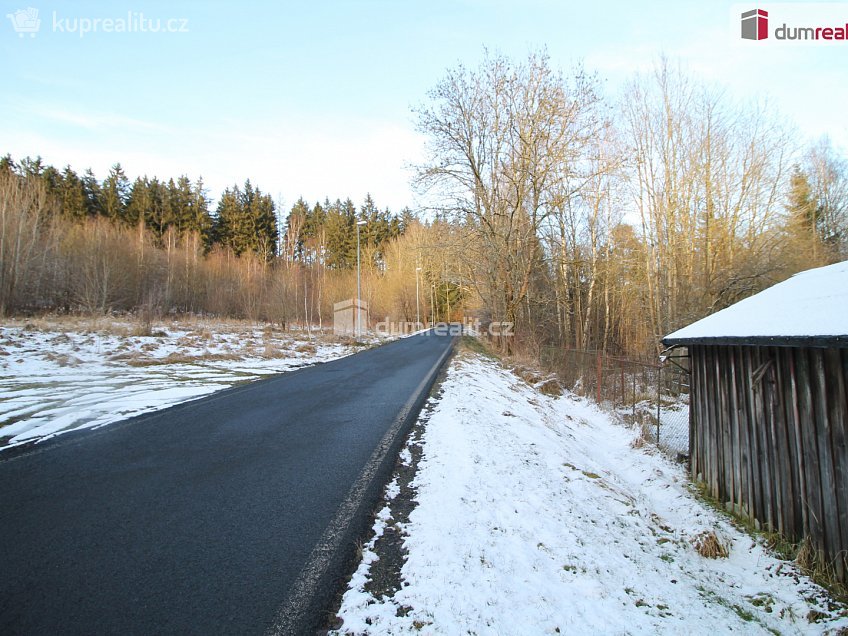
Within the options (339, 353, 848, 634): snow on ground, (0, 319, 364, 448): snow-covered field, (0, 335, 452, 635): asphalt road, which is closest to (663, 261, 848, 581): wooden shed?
(339, 353, 848, 634): snow on ground

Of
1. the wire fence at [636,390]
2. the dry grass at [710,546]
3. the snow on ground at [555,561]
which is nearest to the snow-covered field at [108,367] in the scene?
the snow on ground at [555,561]

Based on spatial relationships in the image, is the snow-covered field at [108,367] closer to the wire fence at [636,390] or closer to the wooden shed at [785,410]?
the wooden shed at [785,410]

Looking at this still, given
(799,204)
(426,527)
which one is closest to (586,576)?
(426,527)

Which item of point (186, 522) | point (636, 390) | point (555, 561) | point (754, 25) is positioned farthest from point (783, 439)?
point (754, 25)

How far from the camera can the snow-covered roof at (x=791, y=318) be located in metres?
4.11

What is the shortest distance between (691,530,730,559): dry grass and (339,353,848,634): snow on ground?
9 centimetres

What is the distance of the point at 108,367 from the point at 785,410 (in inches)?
659

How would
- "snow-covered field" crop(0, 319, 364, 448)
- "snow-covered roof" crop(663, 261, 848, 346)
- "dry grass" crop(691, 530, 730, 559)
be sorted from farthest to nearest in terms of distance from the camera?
1. "snow-covered field" crop(0, 319, 364, 448)
2. "dry grass" crop(691, 530, 730, 559)
3. "snow-covered roof" crop(663, 261, 848, 346)

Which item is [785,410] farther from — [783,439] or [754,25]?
[754,25]

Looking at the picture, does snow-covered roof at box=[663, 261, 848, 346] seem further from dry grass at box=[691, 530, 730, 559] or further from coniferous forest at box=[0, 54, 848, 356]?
coniferous forest at box=[0, 54, 848, 356]

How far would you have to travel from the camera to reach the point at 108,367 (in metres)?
13.4

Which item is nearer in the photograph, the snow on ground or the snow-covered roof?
the snow on ground

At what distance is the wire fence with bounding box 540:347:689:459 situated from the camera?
10609 millimetres

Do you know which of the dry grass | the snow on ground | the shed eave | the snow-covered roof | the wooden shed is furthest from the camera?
the dry grass
